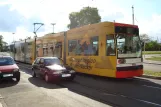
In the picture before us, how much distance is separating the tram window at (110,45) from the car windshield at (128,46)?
0.33 meters

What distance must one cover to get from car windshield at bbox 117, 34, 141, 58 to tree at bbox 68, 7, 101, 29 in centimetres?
5637

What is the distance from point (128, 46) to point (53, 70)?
14.8 ft

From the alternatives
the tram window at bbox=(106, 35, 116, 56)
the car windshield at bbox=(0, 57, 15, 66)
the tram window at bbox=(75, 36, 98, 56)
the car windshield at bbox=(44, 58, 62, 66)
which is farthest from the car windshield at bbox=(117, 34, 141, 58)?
the car windshield at bbox=(0, 57, 15, 66)

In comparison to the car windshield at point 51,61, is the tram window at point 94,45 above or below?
above

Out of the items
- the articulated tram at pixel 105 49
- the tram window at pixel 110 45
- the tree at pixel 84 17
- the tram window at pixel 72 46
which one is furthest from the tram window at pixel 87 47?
the tree at pixel 84 17

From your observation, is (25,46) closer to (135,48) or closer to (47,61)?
(47,61)

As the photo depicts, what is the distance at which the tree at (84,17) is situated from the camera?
227 ft

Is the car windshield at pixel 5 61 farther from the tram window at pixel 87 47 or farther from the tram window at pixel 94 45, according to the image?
the tram window at pixel 94 45

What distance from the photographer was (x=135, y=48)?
13.1m

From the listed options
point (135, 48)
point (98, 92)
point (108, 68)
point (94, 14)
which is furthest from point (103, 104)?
point (94, 14)

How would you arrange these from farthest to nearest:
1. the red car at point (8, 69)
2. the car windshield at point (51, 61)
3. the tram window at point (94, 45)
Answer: the tram window at point (94, 45) → the car windshield at point (51, 61) → the red car at point (8, 69)

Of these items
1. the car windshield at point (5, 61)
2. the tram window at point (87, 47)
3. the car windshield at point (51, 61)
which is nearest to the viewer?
the car windshield at point (5, 61)

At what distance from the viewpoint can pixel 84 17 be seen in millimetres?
69875

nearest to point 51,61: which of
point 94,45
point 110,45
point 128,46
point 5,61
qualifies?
point 5,61
